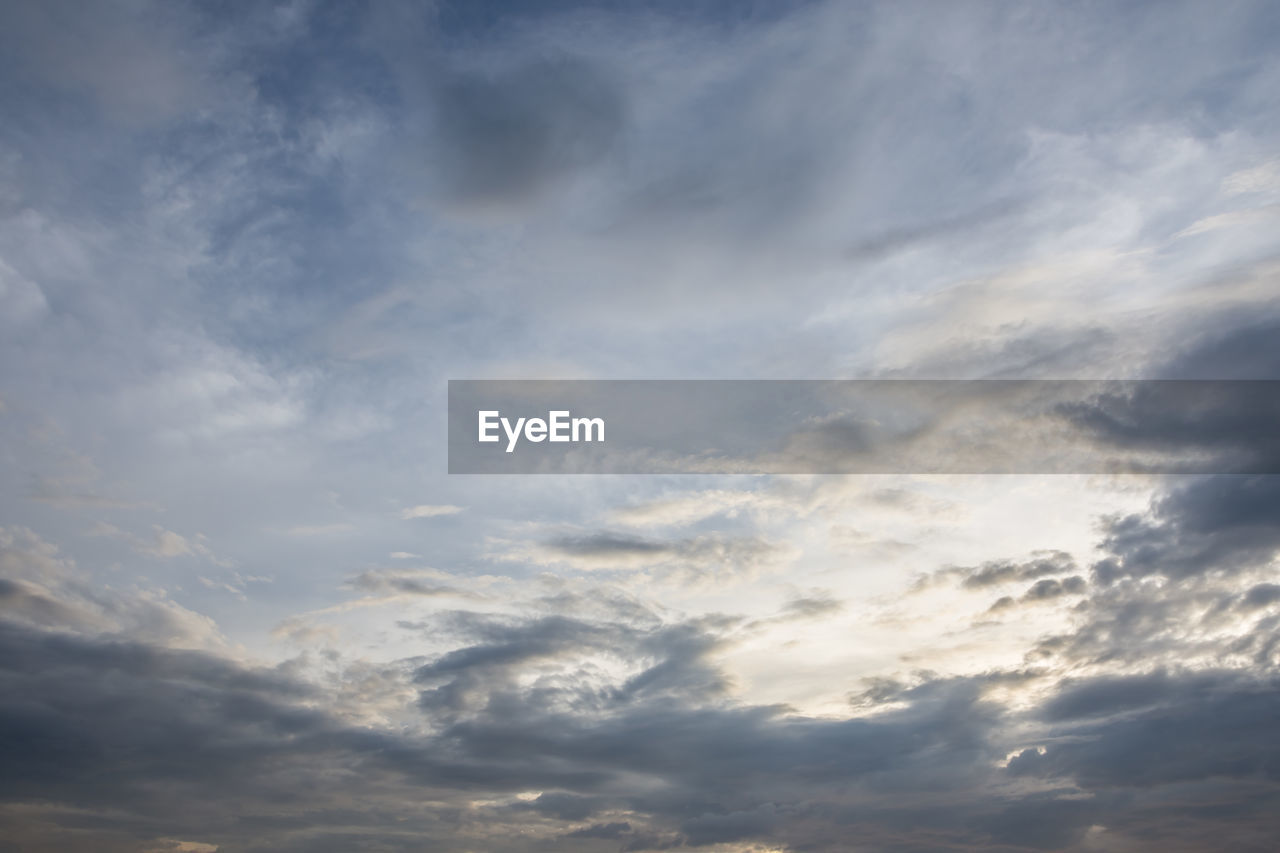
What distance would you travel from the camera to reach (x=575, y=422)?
5217 inches

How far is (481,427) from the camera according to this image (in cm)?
13412

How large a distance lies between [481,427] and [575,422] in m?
13.5
